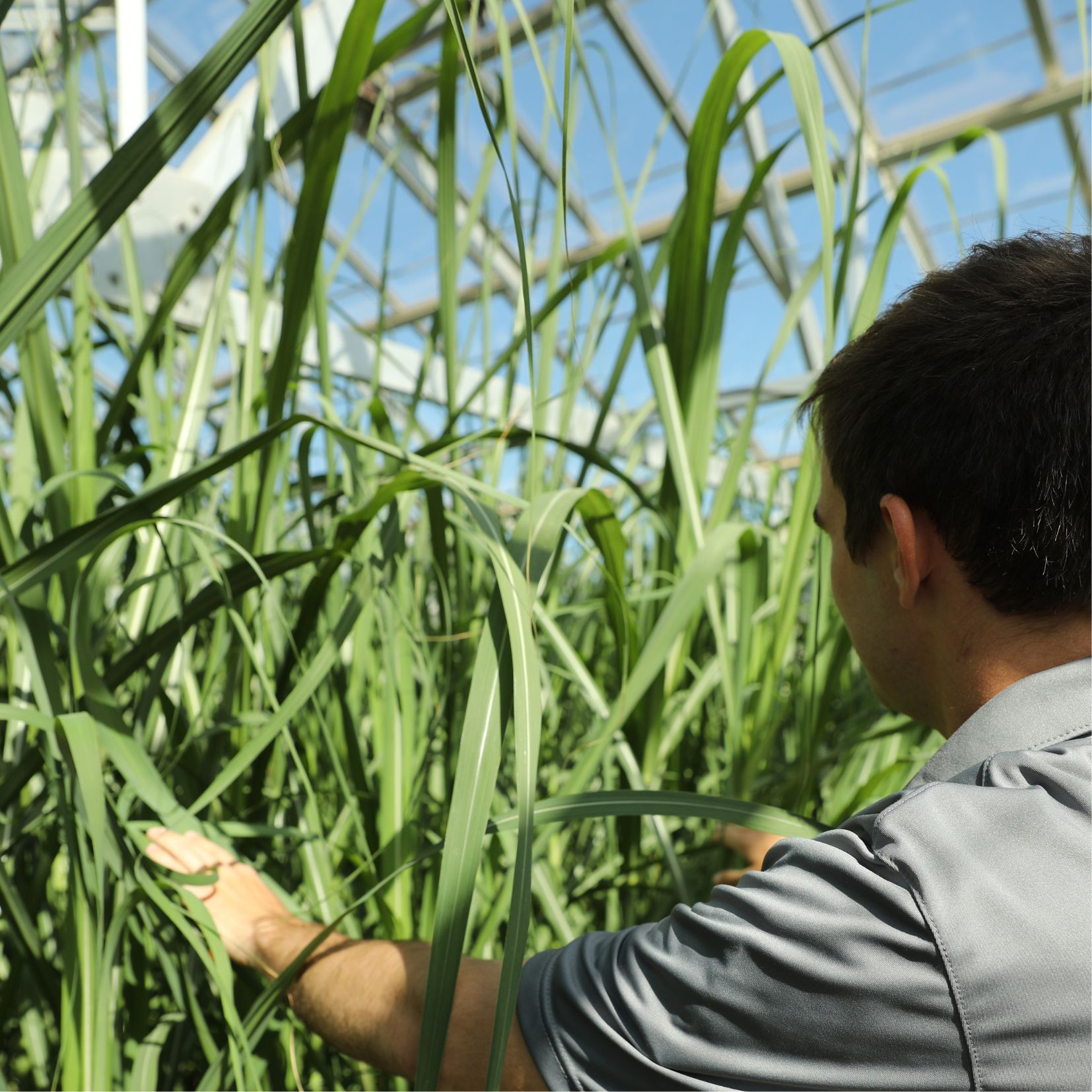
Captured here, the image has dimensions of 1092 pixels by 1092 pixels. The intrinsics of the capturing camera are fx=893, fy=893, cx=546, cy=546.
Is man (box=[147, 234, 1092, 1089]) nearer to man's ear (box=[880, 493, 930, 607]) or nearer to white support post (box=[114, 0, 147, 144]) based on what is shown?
man's ear (box=[880, 493, 930, 607])

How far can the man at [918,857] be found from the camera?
0.29m

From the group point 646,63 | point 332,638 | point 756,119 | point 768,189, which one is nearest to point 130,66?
point 332,638

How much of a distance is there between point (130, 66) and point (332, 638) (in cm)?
73

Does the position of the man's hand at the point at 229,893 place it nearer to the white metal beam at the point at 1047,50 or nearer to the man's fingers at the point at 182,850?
the man's fingers at the point at 182,850

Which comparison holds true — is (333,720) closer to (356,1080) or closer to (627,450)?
(356,1080)

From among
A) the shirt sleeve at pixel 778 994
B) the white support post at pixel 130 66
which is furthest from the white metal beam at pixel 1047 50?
the shirt sleeve at pixel 778 994

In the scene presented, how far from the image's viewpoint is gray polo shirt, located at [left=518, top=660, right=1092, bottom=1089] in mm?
289

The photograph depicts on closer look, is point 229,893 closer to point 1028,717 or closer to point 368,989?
point 368,989

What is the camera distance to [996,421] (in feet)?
Result: 1.25

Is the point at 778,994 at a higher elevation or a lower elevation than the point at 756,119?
lower

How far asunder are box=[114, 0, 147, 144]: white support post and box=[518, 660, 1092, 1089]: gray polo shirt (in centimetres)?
82

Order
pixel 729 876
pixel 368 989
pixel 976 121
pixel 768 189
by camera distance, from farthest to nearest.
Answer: pixel 976 121 → pixel 768 189 → pixel 729 876 → pixel 368 989

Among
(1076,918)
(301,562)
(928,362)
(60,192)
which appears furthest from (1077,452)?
(60,192)

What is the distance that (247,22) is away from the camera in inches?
10.1
